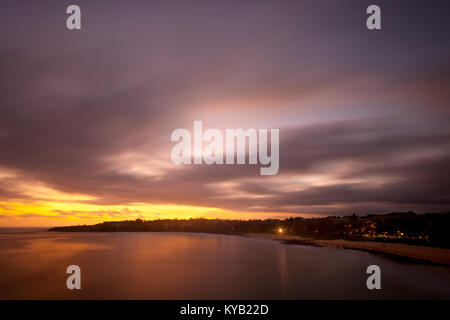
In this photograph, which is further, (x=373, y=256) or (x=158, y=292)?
(x=373, y=256)

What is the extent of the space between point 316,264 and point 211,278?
19.8m

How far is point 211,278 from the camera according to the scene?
140ft

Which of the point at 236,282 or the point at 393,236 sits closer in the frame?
the point at 236,282
